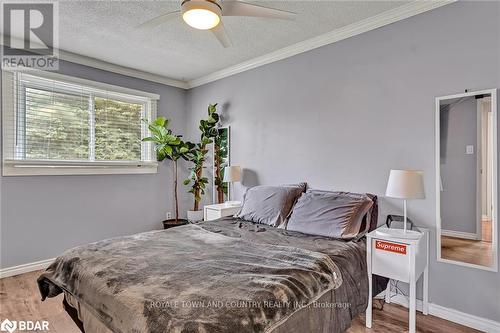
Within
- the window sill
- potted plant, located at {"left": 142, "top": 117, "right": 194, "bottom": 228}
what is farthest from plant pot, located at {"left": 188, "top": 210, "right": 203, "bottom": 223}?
the window sill

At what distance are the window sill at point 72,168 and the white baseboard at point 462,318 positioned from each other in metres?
3.64

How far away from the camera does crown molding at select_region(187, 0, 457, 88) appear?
237 centimetres

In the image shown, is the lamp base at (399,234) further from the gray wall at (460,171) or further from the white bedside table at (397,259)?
the gray wall at (460,171)

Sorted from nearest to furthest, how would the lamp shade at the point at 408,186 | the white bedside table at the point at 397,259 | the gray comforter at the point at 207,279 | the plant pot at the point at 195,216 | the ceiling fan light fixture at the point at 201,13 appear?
the gray comforter at the point at 207,279
the ceiling fan light fixture at the point at 201,13
the white bedside table at the point at 397,259
the lamp shade at the point at 408,186
the plant pot at the point at 195,216

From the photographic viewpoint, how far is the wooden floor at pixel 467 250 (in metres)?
2.07

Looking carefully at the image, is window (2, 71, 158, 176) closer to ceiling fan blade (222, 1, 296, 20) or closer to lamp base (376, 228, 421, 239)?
ceiling fan blade (222, 1, 296, 20)

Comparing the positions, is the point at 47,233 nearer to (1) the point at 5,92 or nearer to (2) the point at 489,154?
(1) the point at 5,92

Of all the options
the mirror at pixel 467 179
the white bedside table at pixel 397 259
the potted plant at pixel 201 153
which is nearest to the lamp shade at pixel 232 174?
the potted plant at pixel 201 153

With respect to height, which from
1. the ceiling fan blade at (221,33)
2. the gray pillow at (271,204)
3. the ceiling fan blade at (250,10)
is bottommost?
the gray pillow at (271,204)

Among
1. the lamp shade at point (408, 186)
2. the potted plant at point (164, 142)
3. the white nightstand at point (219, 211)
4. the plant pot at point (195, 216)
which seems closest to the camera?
the lamp shade at point (408, 186)

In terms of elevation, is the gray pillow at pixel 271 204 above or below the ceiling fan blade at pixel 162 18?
below

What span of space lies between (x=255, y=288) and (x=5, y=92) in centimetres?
344

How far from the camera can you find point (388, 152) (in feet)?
8.37

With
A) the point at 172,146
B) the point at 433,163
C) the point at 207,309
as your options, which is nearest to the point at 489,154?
the point at 433,163
